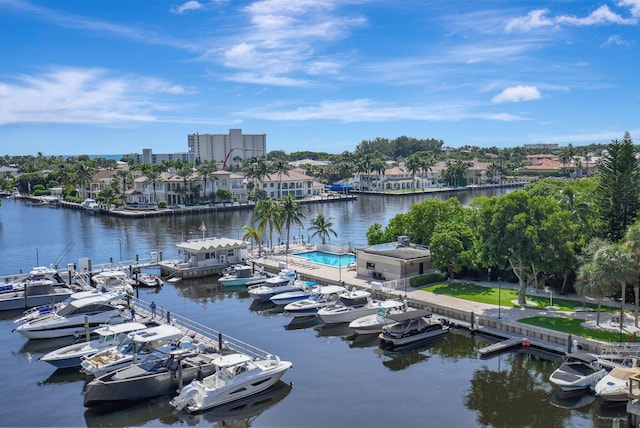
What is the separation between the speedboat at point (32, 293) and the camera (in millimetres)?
46875

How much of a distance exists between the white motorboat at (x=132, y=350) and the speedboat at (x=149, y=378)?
0.92 m

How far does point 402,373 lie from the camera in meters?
32.9

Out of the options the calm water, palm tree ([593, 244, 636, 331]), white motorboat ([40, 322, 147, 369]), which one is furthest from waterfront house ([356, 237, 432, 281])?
white motorboat ([40, 322, 147, 369])

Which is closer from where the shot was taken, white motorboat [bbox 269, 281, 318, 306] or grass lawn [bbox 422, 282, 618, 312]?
grass lawn [bbox 422, 282, 618, 312]

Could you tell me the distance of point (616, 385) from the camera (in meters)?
28.0

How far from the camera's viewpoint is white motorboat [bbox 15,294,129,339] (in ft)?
128

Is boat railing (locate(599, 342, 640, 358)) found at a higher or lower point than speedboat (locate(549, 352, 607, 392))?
higher

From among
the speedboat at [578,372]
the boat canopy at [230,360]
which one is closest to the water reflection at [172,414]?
the boat canopy at [230,360]

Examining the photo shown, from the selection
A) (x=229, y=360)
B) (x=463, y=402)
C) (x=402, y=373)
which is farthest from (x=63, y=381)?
(x=463, y=402)

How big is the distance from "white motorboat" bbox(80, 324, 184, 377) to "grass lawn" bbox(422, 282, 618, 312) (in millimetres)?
22074

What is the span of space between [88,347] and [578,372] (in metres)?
28.5

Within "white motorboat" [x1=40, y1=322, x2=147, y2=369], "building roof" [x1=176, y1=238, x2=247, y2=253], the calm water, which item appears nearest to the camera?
the calm water

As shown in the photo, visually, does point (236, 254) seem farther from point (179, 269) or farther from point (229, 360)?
point (229, 360)

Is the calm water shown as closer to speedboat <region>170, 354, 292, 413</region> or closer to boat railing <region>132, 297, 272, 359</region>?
speedboat <region>170, 354, 292, 413</region>
